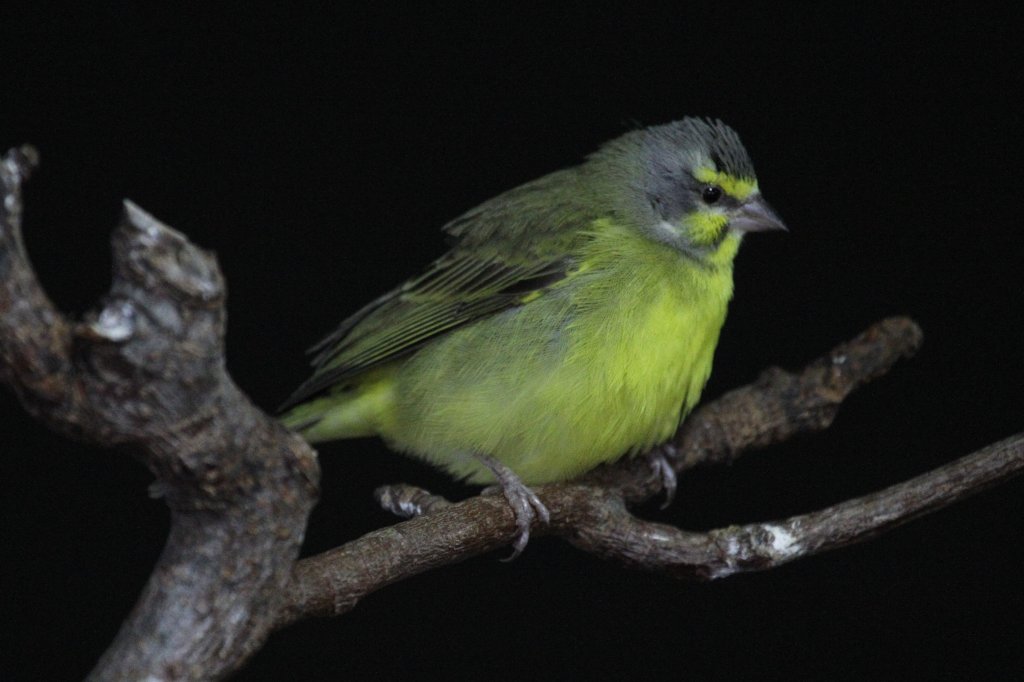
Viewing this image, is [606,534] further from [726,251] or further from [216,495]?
[216,495]

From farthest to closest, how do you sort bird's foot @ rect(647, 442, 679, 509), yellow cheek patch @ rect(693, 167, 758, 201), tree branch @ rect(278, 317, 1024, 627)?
bird's foot @ rect(647, 442, 679, 509)
yellow cheek patch @ rect(693, 167, 758, 201)
tree branch @ rect(278, 317, 1024, 627)

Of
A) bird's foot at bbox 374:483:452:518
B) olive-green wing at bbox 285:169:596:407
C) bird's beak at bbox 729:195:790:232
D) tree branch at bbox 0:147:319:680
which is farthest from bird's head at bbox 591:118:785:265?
tree branch at bbox 0:147:319:680

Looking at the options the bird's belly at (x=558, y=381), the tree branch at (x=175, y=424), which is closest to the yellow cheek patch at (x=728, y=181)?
the bird's belly at (x=558, y=381)

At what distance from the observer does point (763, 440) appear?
4664 mm

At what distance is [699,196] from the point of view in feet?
13.3

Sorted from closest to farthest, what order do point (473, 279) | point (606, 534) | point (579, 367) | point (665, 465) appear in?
1. point (606, 534)
2. point (579, 367)
3. point (473, 279)
4. point (665, 465)

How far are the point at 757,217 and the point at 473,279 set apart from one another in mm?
981

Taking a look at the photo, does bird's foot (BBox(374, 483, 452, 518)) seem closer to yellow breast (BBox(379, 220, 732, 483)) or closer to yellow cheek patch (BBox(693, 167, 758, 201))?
yellow breast (BBox(379, 220, 732, 483))

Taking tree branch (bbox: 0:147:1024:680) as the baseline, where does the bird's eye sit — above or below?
above

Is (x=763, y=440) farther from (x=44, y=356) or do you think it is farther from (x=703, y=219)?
(x=44, y=356)

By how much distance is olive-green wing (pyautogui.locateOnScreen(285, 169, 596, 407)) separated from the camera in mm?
4027

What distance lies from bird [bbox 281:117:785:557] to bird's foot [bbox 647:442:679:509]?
42cm

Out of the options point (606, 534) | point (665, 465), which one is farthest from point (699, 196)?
point (606, 534)

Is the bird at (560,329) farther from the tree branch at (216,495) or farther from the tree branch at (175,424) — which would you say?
the tree branch at (175,424)
